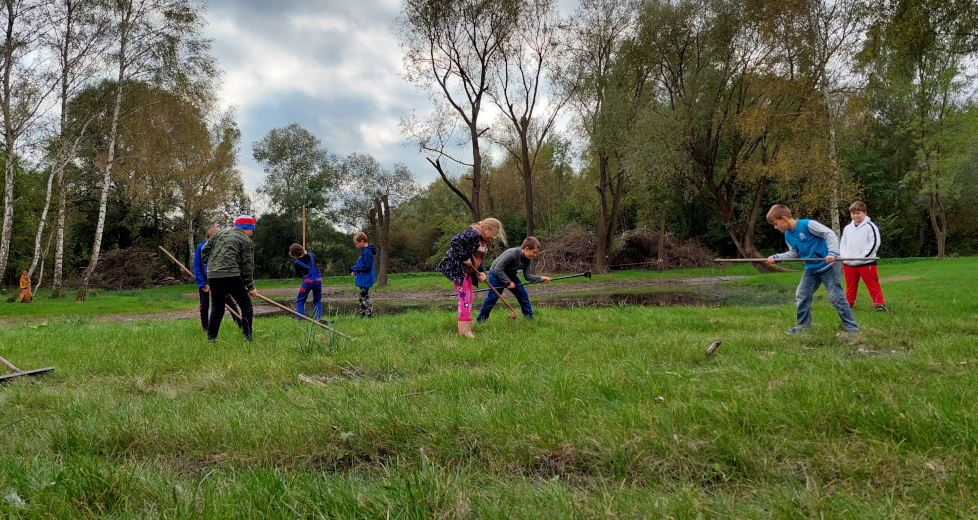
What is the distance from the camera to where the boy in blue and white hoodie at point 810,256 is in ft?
20.7

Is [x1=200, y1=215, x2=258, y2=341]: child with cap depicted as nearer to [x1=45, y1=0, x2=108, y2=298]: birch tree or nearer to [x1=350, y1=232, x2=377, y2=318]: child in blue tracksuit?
[x1=350, y1=232, x2=377, y2=318]: child in blue tracksuit

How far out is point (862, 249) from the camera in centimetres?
857

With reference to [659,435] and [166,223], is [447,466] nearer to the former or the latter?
[659,435]

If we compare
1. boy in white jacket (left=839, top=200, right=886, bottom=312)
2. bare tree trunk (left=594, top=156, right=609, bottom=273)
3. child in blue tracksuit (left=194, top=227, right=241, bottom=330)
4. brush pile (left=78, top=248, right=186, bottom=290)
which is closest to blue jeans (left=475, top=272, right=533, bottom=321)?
child in blue tracksuit (left=194, top=227, right=241, bottom=330)

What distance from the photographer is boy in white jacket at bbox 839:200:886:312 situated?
8445 mm

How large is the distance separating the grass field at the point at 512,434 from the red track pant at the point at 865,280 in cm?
379

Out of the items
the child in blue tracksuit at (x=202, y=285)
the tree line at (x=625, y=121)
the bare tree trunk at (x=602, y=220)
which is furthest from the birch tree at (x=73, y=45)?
the bare tree trunk at (x=602, y=220)

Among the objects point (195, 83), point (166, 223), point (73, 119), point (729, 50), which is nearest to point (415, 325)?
A: point (195, 83)

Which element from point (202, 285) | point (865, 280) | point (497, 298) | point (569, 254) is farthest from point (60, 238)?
point (865, 280)

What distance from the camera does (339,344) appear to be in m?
5.84

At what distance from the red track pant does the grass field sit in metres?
3.79

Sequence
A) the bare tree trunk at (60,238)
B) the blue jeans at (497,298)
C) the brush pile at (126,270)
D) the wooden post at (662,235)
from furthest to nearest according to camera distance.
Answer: the brush pile at (126,270) < the wooden post at (662,235) < the bare tree trunk at (60,238) < the blue jeans at (497,298)

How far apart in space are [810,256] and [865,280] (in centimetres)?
324

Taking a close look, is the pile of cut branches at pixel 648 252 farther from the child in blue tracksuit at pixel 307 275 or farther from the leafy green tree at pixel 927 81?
the child in blue tracksuit at pixel 307 275
